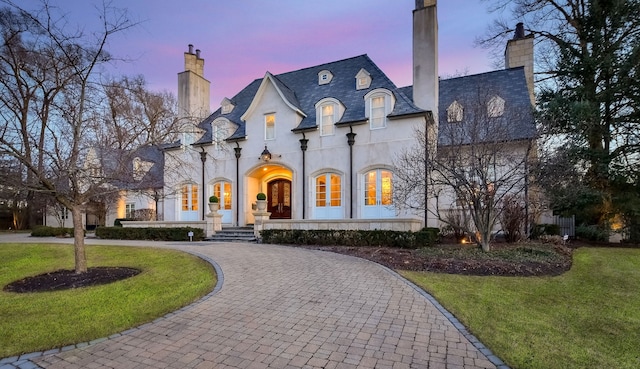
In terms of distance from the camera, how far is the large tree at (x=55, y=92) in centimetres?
638

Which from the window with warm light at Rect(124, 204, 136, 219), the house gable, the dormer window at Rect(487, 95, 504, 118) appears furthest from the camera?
the window with warm light at Rect(124, 204, 136, 219)

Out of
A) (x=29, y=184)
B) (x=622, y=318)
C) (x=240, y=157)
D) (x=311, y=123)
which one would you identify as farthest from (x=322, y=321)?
(x=240, y=157)

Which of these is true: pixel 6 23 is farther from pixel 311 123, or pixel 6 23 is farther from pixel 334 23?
pixel 334 23

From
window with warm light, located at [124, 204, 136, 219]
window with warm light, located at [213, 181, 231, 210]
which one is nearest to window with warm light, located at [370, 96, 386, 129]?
window with warm light, located at [213, 181, 231, 210]

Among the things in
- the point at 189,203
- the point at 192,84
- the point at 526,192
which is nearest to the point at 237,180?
the point at 189,203

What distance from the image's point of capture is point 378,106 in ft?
47.4

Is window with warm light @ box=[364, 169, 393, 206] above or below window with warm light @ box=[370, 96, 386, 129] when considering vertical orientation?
below

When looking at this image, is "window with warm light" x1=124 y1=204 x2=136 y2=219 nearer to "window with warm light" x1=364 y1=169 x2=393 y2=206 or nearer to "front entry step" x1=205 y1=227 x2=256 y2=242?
"front entry step" x1=205 y1=227 x2=256 y2=242

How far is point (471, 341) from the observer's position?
12.2 feet

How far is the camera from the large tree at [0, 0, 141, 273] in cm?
638

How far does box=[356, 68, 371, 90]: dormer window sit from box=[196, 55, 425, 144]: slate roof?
20 cm

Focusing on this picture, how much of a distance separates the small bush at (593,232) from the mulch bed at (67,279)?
1654 centimetres

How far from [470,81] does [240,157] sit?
13826 mm

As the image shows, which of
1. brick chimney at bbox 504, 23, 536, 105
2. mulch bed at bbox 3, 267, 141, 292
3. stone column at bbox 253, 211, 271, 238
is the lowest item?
mulch bed at bbox 3, 267, 141, 292
